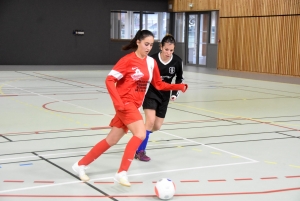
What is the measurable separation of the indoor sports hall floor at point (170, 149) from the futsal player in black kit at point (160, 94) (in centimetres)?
33

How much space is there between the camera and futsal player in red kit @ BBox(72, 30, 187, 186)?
481 centimetres

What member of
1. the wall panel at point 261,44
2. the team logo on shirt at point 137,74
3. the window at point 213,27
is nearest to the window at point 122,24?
the window at point 213,27

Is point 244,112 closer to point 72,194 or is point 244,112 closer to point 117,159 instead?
point 117,159

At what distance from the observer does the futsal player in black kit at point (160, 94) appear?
584 centimetres

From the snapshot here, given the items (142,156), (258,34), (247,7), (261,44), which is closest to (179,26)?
(247,7)

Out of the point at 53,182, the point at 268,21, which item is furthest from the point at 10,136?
the point at 268,21

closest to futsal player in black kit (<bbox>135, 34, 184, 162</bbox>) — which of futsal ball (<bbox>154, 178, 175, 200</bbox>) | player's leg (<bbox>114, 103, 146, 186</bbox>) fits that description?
player's leg (<bbox>114, 103, 146, 186</bbox>)

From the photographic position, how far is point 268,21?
67.2 ft

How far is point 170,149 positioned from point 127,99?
5.81 feet

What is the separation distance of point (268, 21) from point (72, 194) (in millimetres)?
17480

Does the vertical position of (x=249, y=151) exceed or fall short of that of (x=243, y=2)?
it falls short

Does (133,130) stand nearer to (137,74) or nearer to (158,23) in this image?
(137,74)

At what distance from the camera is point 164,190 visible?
4344 millimetres

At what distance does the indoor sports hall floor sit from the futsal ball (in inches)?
3.9
